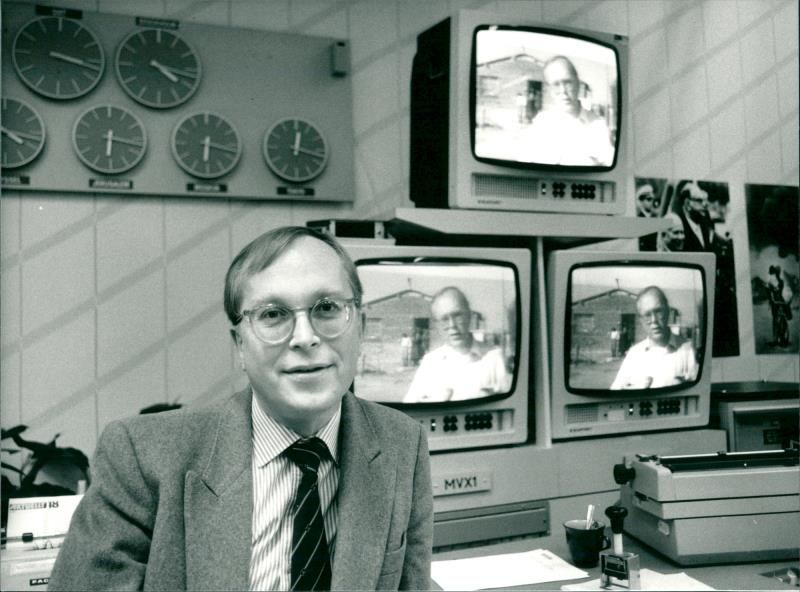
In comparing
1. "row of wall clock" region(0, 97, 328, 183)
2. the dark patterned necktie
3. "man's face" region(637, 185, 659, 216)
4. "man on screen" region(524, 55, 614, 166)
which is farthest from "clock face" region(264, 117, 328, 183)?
the dark patterned necktie

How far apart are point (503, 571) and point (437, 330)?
0.63 m

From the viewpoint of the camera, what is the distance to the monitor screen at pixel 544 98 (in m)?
1.96

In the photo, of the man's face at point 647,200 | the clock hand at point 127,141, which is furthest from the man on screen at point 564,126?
the clock hand at point 127,141

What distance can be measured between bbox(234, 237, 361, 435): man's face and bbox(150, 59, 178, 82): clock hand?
1652mm

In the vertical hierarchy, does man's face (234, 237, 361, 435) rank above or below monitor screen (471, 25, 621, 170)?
below

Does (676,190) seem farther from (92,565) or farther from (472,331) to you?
(92,565)

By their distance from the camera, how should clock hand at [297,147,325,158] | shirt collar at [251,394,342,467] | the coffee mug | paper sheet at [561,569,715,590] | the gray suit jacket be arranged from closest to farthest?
the gray suit jacket
shirt collar at [251,394,342,467]
paper sheet at [561,569,715,590]
the coffee mug
clock hand at [297,147,325,158]

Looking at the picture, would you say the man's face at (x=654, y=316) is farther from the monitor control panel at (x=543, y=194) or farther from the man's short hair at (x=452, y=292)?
the man's short hair at (x=452, y=292)

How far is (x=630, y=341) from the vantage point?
6.75 ft

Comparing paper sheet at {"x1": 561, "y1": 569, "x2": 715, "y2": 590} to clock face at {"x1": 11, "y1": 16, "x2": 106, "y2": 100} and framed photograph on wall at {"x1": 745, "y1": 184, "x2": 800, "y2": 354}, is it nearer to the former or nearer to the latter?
framed photograph on wall at {"x1": 745, "y1": 184, "x2": 800, "y2": 354}

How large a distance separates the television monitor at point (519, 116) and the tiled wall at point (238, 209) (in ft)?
2.12

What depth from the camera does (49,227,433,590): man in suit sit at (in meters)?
1.01

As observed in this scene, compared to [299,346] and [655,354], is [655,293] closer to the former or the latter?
[655,354]

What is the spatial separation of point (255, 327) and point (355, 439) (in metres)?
0.27
